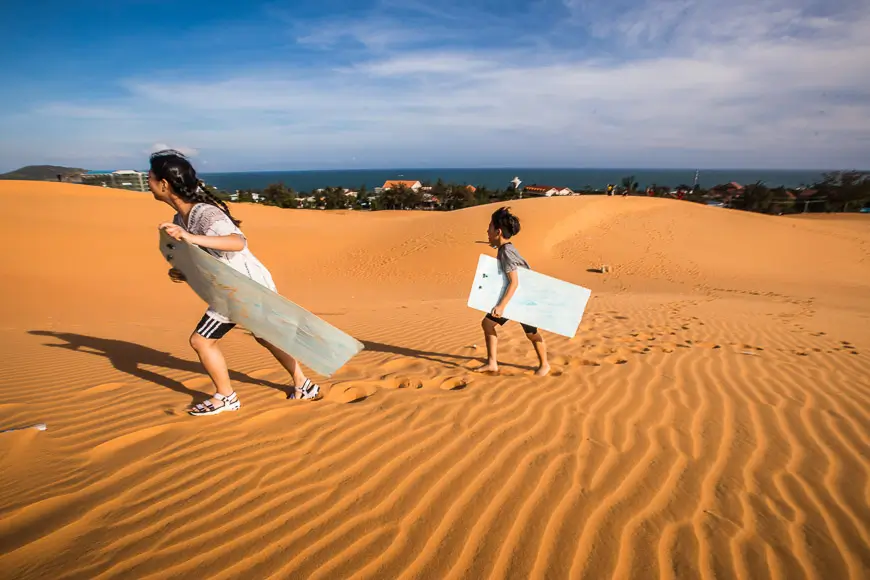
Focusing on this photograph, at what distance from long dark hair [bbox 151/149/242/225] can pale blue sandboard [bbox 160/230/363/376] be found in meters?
0.30

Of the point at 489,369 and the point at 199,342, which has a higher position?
the point at 199,342

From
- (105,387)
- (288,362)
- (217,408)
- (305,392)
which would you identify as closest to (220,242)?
(288,362)

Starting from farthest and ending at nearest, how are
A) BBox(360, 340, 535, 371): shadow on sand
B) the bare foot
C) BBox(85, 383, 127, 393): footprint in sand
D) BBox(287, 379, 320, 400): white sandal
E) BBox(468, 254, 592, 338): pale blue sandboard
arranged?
BBox(360, 340, 535, 371): shadow on sand → the bare foot → BBox(468, 254, 592, 338): pale blue sandboard → BBox(85, 383, 127, 393): footprint in sand → BBox(287, 379, 320, 400): white sandal

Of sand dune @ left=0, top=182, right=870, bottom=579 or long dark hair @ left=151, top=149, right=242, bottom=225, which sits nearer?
sand dune @ left=0, top=182, right=870, bottom=579

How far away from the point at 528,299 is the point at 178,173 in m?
3.06

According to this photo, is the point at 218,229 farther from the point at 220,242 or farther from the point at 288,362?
the point at 288,362

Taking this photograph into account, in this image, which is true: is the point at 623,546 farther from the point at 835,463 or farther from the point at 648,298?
the point at 648,298

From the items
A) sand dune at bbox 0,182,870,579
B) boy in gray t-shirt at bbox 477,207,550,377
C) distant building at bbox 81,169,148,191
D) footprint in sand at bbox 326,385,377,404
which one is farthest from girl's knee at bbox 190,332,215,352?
distant building at bbox 81,169,148,191

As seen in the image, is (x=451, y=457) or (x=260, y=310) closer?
(x=451, y=457)

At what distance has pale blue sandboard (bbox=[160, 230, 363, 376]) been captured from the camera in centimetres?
272

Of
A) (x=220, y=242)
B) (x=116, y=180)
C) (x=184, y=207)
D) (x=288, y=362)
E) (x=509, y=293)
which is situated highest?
(x=116, y=180)

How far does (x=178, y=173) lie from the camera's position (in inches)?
104

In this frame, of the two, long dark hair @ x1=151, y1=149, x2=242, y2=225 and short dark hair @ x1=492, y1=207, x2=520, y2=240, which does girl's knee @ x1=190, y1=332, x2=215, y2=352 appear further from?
short dark hair @ x1=492, y1=207, x2=520, y2=240

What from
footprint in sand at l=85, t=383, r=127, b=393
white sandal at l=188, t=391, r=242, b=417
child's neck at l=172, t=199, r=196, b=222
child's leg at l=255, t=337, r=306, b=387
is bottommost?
footprint in sand at l=85, t=383, r=127, b=393
